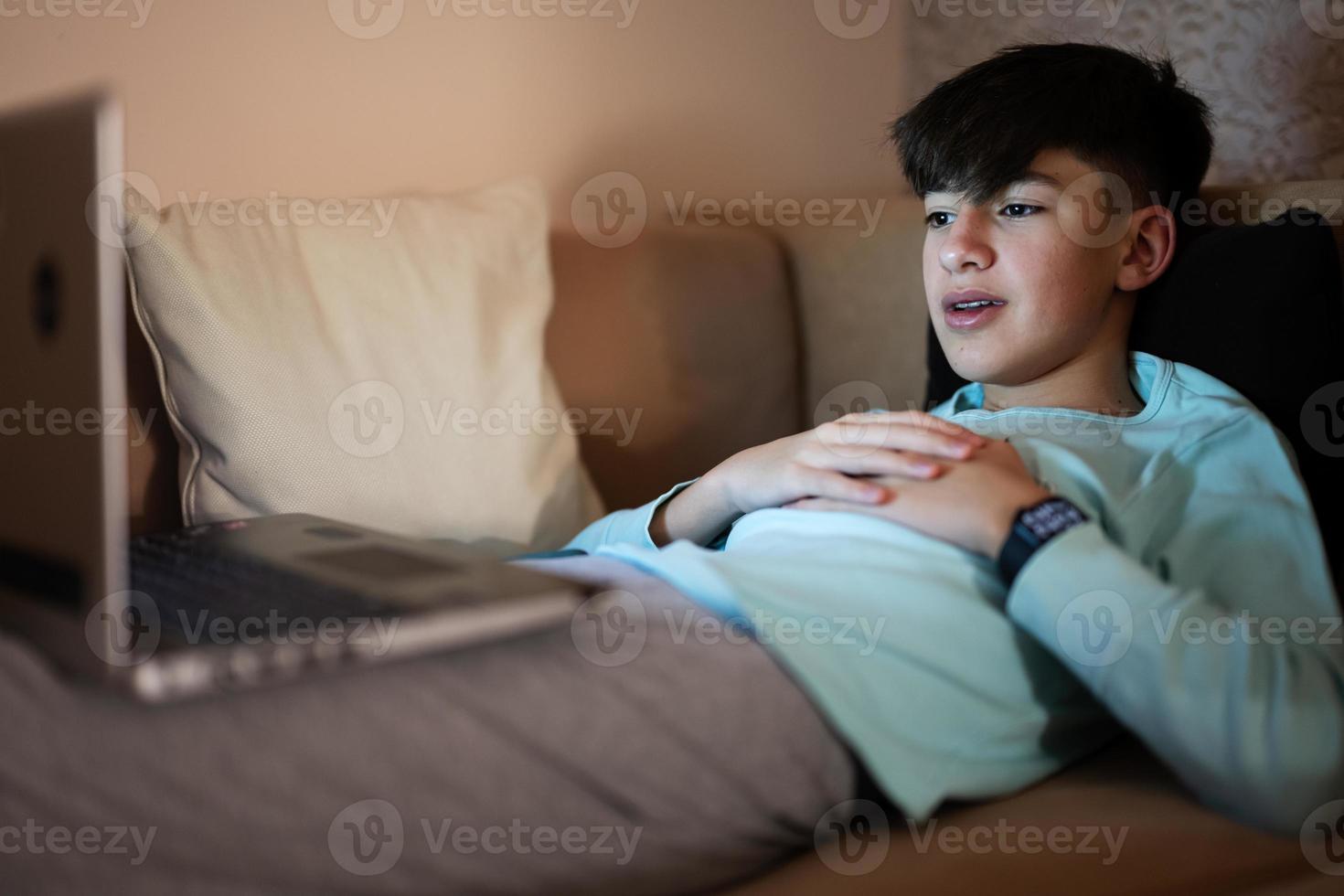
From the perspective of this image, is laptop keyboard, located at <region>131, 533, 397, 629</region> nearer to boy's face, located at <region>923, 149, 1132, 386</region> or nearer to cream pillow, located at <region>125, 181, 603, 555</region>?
cream pillow, located at <region>125, 181, 603, 555</region>

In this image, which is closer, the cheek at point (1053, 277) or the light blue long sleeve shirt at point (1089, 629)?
the light blue long sleeve shirt at point (1089, 629)

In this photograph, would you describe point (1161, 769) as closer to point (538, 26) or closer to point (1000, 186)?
point (1000, 186)

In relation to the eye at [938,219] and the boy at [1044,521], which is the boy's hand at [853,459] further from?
the eye at [938,219]

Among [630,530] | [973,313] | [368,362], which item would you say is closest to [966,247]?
[973,313]

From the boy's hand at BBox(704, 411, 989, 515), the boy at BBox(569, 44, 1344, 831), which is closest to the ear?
the boy at BBox(569, 44, 1344, 831)

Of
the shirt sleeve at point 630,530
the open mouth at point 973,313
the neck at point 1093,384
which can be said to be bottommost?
the shirt sleeve at point 630,530

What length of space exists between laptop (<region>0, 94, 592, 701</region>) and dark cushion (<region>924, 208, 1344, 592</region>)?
0.73 m

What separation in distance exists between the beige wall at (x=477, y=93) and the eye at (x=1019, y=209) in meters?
0.73

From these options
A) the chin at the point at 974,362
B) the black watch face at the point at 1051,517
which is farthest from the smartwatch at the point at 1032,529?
the chin at the point at 974,362

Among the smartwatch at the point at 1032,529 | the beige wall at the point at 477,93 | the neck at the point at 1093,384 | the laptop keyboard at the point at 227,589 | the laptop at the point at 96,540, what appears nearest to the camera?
the laptop at the point at 96,540

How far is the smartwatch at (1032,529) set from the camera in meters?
0.84

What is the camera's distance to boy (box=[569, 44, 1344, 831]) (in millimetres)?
774

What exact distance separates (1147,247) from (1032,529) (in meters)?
0.49

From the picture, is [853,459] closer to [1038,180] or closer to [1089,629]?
[1089,629]
